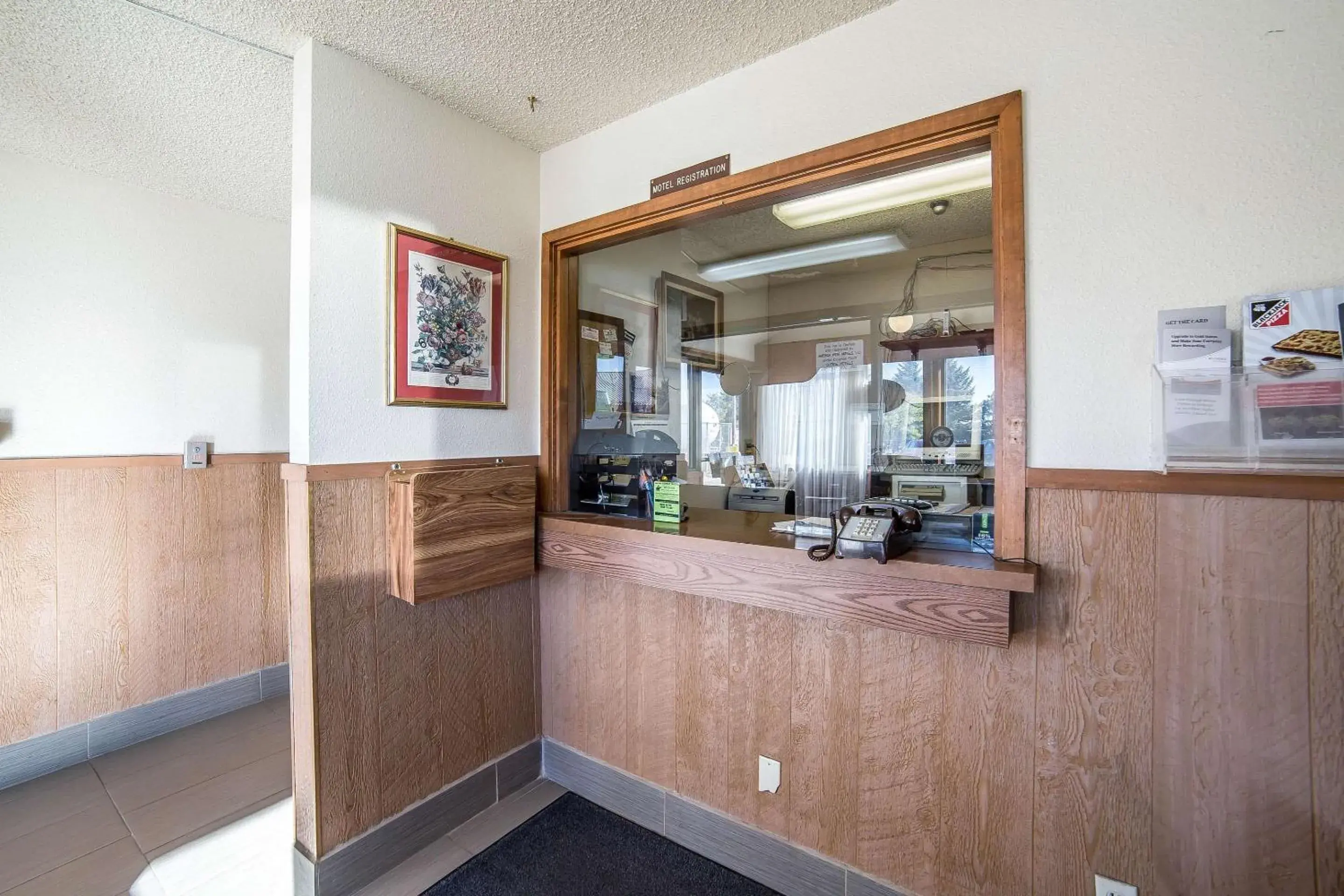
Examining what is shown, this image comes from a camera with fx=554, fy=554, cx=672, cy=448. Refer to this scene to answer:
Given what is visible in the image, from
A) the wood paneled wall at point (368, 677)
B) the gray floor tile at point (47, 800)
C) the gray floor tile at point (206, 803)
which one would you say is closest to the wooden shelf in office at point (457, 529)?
the wood paneled wall at point (368, 677)

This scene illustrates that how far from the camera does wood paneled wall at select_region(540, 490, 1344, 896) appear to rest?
1078 millimetres

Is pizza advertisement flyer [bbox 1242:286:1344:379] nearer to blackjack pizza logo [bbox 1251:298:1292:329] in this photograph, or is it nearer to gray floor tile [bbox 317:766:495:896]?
blackjack pizza logo [bbox 1251:298:1292:329]

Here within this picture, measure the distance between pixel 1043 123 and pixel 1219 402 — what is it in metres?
0.73

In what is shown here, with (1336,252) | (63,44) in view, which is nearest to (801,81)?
(1336,252)

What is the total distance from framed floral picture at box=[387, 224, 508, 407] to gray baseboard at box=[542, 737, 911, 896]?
4.79 ft

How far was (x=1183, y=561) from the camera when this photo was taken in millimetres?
1166

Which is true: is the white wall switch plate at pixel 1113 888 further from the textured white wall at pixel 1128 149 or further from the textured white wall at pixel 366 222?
the textured white wall at pixel 366 222

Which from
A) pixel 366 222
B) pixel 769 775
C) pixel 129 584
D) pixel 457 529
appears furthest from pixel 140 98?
pixel 769 775

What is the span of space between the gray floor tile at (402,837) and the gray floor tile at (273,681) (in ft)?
5.30

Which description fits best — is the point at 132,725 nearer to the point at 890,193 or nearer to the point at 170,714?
the point at 170,714

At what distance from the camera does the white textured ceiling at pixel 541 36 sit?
4.93 feet

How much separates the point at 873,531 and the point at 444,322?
1567 millimetres

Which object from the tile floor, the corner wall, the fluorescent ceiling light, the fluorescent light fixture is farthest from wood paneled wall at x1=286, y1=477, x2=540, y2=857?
the fluorescent light fixture

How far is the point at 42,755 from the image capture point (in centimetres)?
228
